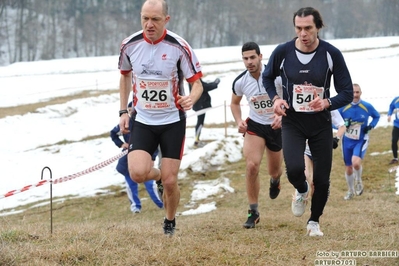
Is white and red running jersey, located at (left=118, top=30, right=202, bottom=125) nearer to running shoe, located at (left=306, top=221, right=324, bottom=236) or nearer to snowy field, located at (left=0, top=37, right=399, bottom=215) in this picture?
running shoe, located at (left=306, top=221, right=324, bottom=236)

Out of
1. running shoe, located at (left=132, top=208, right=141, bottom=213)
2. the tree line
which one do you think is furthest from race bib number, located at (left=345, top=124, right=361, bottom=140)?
the tree line

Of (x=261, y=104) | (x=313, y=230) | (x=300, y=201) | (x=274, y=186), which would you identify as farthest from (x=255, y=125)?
(x=313, y=230)

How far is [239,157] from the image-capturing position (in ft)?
50.5

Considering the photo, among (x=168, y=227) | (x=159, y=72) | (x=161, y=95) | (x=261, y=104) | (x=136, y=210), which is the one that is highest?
(x=159, y=72)

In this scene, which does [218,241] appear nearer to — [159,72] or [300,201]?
[300,201]

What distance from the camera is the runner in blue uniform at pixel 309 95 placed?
5.63m

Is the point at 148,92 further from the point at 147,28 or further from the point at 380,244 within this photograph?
the point at 380,244

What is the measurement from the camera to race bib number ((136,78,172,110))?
5.80 m

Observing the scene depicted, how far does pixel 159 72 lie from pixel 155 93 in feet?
0.73

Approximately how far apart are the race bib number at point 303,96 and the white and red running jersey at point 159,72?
1.03 meters

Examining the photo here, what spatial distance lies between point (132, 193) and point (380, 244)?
253 inches

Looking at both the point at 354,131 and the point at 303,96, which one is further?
the point at 354,131

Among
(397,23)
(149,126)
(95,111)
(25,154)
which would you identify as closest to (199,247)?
(149,126)

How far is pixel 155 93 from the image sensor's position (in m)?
5.82
